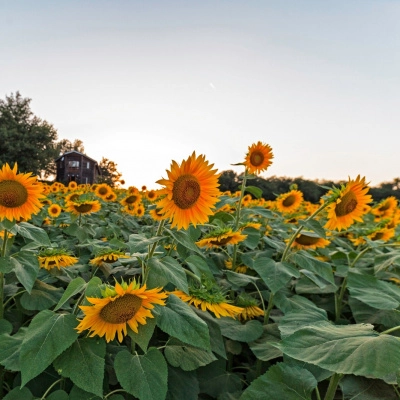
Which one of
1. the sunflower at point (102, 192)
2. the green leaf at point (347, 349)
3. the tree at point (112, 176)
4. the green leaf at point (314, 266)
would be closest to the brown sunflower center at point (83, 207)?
the green leaf at point (314, 266)

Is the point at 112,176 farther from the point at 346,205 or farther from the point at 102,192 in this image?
the point at 346,205

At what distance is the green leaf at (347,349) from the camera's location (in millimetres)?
818

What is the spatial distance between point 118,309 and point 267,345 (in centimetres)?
75

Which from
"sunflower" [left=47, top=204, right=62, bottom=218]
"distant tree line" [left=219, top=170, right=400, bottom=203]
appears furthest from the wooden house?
"sunflower" [left=47, top=204, right=62, bottom=218]

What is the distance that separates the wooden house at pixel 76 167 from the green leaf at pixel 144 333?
51050mm

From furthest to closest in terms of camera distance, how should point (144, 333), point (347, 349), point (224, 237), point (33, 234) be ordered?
point (224, 237)
point (33, 234)
point (144, 333)
point (347, 349)

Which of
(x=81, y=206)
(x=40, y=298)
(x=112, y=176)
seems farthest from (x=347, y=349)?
(x=112, y=176)

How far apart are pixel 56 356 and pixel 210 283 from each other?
692 millimetres

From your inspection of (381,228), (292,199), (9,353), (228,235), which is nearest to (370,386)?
(228,235)

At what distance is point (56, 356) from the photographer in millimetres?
1121

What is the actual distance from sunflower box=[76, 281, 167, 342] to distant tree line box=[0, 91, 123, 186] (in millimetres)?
39765

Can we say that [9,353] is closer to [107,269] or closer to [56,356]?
[56,356]

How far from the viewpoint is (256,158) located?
3.10m

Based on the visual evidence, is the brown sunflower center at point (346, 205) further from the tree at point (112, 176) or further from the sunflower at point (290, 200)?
the tree at point (112, 176)
